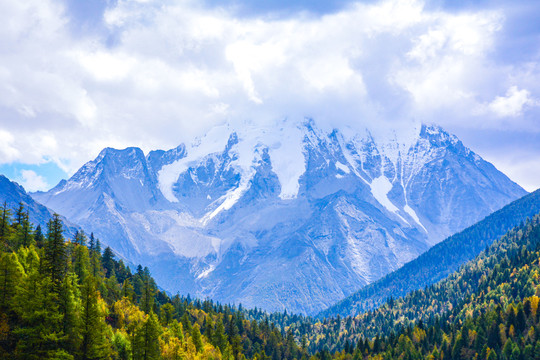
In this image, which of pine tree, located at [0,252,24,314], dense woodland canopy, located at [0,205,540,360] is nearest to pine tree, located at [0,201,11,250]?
dense woodland canopy, located at [0,205,540,360]

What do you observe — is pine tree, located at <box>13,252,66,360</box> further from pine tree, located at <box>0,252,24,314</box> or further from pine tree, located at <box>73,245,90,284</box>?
pine tree, located at <box>73,245,90,284</box>

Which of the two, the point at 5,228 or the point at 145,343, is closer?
the point at 145,343

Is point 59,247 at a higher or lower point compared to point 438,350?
higher

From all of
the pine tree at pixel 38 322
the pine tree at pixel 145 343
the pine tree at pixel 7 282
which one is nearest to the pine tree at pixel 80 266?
the pine tree at pixel 145 343

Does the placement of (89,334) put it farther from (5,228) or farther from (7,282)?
(5,228)

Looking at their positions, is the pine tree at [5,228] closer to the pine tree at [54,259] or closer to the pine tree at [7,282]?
the pine tree at [54,259]

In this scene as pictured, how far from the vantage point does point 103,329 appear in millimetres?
89750

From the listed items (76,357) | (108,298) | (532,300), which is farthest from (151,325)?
(532,300)

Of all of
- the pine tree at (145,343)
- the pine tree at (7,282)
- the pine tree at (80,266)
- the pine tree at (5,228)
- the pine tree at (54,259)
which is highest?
the pine tree at (5,228)

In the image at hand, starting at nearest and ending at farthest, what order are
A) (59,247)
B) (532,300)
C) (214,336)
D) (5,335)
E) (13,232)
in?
(5,335) < (59,247) < (13,232) < (214,336) < (532,300)

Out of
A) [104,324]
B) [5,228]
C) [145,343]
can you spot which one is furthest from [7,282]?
[5,228]

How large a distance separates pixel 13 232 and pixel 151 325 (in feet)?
170

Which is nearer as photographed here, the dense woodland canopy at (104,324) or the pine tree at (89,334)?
the dense woodland canopy at (104,324)

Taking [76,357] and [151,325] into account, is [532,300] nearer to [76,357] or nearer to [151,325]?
[151,325]
